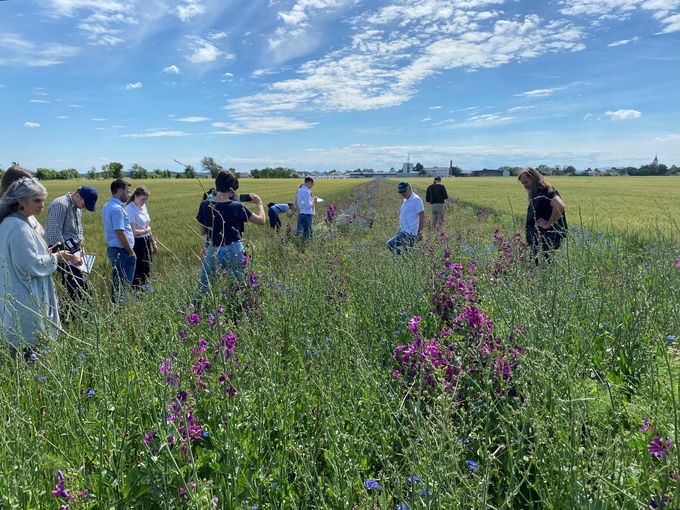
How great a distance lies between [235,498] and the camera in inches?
70.0

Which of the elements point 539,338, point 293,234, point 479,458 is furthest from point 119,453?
point 293,234

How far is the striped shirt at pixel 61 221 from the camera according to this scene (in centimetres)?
476

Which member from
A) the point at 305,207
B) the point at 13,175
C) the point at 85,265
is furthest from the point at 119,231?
the point at 305,207

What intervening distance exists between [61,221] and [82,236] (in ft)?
1.72

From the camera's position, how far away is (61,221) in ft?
15.8

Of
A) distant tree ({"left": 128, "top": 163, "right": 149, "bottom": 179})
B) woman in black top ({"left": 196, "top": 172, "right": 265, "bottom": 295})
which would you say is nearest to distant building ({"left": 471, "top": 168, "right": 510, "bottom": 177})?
distant tree ({"left": 128, "top": 163, "right": 149, "bottom": 179})

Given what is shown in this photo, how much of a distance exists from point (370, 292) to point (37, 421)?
9.00ft

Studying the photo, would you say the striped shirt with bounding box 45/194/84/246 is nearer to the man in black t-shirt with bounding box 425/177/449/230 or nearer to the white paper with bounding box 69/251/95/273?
the white paper with bounding box 69/251/95/273

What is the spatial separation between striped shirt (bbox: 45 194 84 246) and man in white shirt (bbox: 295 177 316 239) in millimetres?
5202

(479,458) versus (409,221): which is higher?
(409,221)

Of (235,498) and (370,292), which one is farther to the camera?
(370,292)

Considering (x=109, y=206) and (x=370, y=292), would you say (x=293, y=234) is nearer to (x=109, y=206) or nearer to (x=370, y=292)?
(x=109, y=206)

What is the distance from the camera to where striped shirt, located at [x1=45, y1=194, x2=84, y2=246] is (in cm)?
476

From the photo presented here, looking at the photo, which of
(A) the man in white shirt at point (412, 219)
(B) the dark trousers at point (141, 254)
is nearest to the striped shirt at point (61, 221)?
(B) the dark trousers at point (141, 254)
